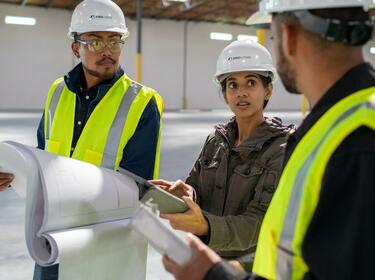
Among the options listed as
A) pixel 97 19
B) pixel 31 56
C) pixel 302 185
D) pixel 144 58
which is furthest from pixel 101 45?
pixel 144 58

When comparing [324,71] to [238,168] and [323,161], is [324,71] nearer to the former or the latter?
[323,161]

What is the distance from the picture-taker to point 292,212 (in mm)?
962

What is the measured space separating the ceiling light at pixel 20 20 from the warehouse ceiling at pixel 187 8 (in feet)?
2.10

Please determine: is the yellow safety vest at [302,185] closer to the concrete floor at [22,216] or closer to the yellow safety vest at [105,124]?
the yellow safety vest at [105,124]

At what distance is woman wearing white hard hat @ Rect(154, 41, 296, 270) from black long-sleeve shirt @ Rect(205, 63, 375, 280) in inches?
31.0

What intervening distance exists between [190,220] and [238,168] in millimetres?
329

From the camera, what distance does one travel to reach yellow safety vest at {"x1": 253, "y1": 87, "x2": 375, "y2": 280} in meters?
0.91

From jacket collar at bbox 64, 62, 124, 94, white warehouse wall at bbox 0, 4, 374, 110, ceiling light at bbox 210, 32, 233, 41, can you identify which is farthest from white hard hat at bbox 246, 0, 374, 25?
ceiling light at bbox 210, 32, 233, 41

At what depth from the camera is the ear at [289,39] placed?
1.10 m

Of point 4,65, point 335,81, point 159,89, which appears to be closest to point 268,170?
point 335,81

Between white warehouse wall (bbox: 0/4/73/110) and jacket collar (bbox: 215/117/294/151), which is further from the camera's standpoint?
white warehouse wall (bbox: 0/4/73/110)

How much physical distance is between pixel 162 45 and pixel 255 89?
21.8 m

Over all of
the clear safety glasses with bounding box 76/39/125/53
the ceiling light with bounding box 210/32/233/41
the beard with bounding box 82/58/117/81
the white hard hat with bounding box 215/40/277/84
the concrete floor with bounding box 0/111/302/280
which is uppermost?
the ceiling light with bounding box 210/32/233/41

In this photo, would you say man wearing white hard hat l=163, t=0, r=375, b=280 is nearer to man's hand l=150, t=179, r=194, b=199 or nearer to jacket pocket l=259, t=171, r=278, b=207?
jacket pocket l=259, t=171, r=278, b=207
